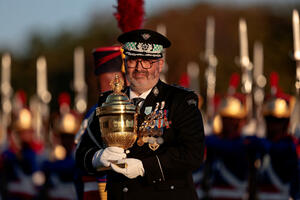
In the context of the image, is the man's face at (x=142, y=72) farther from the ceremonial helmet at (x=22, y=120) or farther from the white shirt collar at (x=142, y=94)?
the ceremonial helmet at (x=22, y=120)

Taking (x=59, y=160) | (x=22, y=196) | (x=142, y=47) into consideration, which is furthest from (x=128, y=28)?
(x=22, y=196)

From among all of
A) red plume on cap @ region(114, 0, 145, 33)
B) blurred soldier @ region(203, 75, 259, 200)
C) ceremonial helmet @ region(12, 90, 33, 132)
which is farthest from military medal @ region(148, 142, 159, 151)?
ceremonial helmet @ region(12, 90, 33, 132)

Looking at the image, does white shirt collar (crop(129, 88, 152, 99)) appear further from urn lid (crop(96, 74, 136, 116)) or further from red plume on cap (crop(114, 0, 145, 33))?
red plume on cap (crop(114, 0, 145, 33))

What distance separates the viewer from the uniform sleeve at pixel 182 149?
19.5 feet

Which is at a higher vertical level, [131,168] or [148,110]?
[148,110]

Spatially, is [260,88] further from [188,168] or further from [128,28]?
[188,168]

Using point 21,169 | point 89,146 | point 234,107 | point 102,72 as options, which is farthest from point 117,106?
point 21,169

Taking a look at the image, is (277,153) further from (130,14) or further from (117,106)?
(117,106)

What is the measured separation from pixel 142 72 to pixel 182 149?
→ 64 centimetres

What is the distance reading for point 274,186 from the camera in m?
11.4

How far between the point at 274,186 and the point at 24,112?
5918mm

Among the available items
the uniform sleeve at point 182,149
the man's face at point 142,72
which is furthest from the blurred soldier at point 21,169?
the uniform sleeve at point 182,149

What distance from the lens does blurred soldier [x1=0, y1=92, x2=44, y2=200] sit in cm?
1454

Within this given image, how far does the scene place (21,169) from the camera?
14.8 meters
